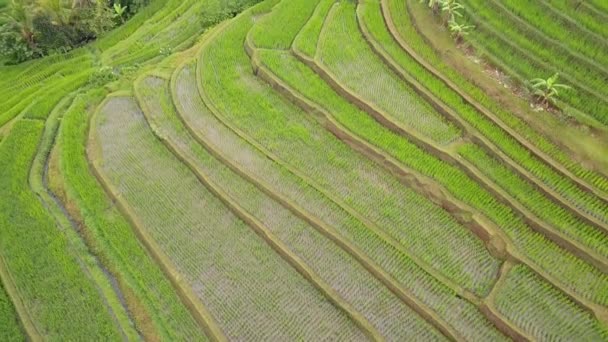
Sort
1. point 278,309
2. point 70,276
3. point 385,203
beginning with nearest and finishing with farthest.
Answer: point 278,309 → point 70,276 → point 385,203

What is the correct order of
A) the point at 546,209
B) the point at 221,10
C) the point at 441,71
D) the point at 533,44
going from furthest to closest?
the point at 221,10
the point at 441,71
the point at 533,44
the point at 546,209

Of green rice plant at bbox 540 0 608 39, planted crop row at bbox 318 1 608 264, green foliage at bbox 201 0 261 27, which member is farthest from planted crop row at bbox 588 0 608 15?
green foliage at bbox 201 0 261 27

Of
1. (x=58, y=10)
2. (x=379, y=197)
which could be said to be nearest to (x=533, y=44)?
(x=379, y=197)

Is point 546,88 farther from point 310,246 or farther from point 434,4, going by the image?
point 310,246

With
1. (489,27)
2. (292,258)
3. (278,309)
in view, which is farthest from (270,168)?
(489,27)

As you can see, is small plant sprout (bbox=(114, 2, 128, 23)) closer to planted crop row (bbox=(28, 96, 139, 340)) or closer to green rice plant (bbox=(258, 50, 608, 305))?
planted crop row (bbox=(28, 96, 139, 340))

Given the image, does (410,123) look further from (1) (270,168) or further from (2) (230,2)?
(2) (230,2)
